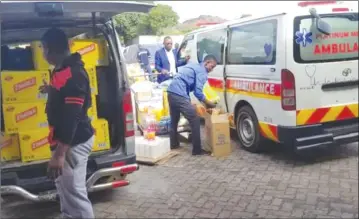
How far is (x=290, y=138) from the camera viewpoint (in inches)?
194

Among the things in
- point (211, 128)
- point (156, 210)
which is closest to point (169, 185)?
point (156, 210)

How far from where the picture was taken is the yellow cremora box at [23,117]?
384 centimetres

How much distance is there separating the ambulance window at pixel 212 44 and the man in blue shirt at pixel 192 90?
1.50 feet

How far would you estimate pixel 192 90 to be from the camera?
602 cm

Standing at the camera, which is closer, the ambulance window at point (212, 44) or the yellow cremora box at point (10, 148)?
the yellow cremora box at point (10, 148)

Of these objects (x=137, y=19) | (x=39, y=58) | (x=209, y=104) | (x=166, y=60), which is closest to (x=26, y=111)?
(x=39, y=58)

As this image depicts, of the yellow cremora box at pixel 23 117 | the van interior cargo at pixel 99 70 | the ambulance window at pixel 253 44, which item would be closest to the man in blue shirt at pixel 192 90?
the ambulance window at pixel 253 44

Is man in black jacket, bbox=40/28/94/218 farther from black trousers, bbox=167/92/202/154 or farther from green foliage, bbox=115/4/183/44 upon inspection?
black trousers, bbox=167/92/202/154

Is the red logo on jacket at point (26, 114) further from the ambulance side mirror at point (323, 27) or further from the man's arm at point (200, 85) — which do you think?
the ambulance side mirror at point (323, 27)

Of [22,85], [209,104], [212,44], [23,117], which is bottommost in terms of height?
[209,104]

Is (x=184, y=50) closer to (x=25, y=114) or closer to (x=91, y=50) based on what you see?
(x=91, y=50)

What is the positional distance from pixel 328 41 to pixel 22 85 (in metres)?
3.33

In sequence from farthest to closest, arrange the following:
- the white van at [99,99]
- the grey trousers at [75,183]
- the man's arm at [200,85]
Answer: the man's arm at [200,85], the white van at [99,99], the grey trousers at [75,183]

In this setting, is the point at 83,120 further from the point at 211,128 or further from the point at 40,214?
the point at 211,128
